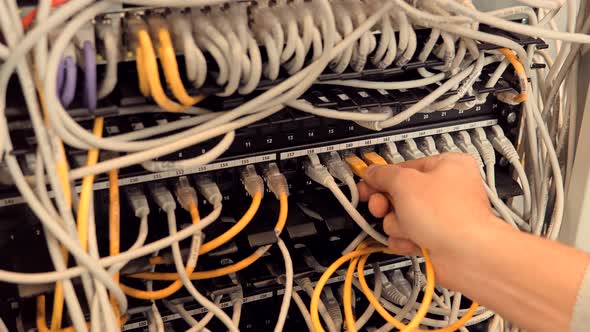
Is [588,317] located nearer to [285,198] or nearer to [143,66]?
[285,198]

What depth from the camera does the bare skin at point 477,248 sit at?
2.21 ft

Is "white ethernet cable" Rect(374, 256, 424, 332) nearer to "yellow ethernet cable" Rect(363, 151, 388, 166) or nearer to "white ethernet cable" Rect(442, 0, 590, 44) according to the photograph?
"yellow ethernet cable" Rect(363, 151, 388, 166)

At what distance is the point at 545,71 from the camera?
104 centimetres

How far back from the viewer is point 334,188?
0.79m

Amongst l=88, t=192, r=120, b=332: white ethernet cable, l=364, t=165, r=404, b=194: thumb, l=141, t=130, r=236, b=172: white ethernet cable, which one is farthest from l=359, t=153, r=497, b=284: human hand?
l=88, t=192, r=120, b=332: white ethernet cable

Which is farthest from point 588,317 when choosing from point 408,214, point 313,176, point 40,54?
point 40,54

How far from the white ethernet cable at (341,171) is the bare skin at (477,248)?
0.12 ft

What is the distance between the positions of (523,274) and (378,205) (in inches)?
7.5

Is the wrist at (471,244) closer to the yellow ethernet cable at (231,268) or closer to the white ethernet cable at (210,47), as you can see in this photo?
the yellow ethernet cable at (231,268)

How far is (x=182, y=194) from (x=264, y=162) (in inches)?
4.5

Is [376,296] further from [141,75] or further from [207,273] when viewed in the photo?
[141,75]

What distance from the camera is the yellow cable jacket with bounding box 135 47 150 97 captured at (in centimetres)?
65

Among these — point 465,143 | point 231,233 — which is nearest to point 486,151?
point 465,143

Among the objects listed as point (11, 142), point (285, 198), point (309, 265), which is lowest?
point (309, 265)
